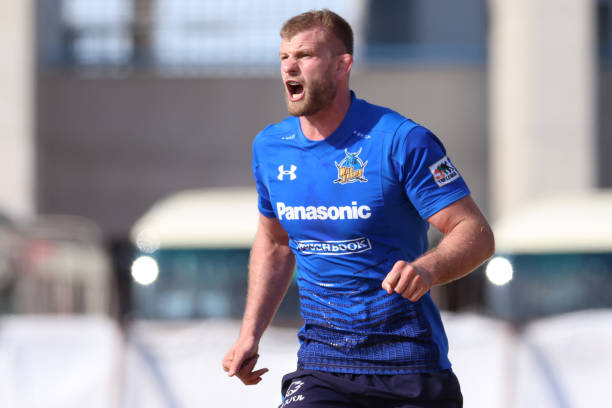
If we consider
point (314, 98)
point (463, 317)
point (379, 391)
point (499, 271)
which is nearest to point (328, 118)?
point (314, 98)

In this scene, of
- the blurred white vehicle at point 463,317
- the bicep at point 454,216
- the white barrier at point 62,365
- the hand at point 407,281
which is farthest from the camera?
the white barrier at point 62,365

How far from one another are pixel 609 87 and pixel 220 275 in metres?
12.9

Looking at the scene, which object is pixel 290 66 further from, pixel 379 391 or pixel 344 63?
pixel 379 391

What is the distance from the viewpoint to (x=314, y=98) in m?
3.00

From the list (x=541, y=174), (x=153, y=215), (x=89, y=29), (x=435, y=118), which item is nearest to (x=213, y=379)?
(x=153, y=215)

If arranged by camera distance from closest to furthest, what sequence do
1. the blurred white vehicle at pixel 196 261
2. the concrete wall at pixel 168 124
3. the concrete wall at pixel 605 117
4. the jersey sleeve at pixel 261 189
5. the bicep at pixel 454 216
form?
the bicep at pixel 454 216 < the jersey sleeve at pixel 261 189 < the blurred white vehicle at pixel 196 261 < the concrete wall at pixel 605 117 < the concrete wall at pixel 168 124

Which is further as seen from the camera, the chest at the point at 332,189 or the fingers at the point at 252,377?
the fingers at the point at 252,377

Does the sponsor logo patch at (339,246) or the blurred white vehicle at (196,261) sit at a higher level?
the sponsor logo patch at (339,246)

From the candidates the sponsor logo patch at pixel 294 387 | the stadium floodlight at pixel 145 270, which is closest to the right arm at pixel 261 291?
the sponsor logo patch at pixel 294 387

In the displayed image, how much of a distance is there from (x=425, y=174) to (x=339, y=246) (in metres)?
0.33

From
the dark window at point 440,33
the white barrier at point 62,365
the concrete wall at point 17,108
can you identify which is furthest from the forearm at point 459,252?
the dark window at point 440,33

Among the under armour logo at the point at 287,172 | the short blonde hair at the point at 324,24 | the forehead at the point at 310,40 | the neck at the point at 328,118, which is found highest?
the short blonde hair at the point at 324,24

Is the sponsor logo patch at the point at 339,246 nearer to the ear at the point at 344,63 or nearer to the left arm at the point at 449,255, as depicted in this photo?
the left arm at the point at 449,255

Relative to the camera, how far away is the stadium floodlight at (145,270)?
13578mm
